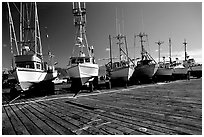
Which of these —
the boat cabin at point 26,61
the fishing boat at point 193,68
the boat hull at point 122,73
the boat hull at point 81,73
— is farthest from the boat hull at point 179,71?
the boat cabin at point 26,61

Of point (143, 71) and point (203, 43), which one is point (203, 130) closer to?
point (203, 43)

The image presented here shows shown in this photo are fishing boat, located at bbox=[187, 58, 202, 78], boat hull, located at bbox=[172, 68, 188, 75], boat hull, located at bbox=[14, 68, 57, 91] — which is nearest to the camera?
boat hull, located at bbox=[14, 68, 57, 91]

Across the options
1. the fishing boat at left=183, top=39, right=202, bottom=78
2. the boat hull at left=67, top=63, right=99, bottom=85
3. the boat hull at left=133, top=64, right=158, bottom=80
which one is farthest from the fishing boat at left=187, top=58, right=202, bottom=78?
the boat hull at left=67, top=63, right=99, bottom=85

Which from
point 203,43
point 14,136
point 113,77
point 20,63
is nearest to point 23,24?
point 20,63

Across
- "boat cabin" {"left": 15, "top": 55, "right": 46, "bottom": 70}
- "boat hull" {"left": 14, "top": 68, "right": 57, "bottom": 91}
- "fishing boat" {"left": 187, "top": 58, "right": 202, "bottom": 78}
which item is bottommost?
"fishing boat" {"left": 187, "top": 58, "right": 202, "bottom": 78}

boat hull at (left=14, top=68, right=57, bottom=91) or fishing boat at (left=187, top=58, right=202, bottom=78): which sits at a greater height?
boat hull at (left=14, top=68, right=57, bottom=91)

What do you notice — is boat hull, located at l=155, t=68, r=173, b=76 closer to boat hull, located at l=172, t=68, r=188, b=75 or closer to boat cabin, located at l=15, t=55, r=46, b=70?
boat hull, located at l=172, t=68, r=188, b=75

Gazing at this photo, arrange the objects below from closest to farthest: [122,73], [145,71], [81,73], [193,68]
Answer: [81,73], [122,73], [145,71], [193,68]

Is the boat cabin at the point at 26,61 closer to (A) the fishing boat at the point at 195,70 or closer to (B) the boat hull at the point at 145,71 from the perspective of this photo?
(B) the boat hull at the point at 145,71

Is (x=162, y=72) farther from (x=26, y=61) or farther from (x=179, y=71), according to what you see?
(x=26, y=61)

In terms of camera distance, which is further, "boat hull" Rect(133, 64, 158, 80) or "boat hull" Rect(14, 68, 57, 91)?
"boat hull" Rect(133, 64, 158, 80)

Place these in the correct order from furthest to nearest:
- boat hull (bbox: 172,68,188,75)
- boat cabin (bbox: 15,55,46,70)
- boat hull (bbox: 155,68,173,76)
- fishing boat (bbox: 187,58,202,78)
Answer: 1. boat hull (bbox: 172,68,188,75)
2. fishing boat (bbox: 187,58,202,78)
3. boat hull (bbox: 155,68,173,76)
4. boat cabin (bbox: 15,55,46,70)

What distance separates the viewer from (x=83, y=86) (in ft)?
63.8

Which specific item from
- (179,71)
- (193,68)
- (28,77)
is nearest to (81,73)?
(28,77)
